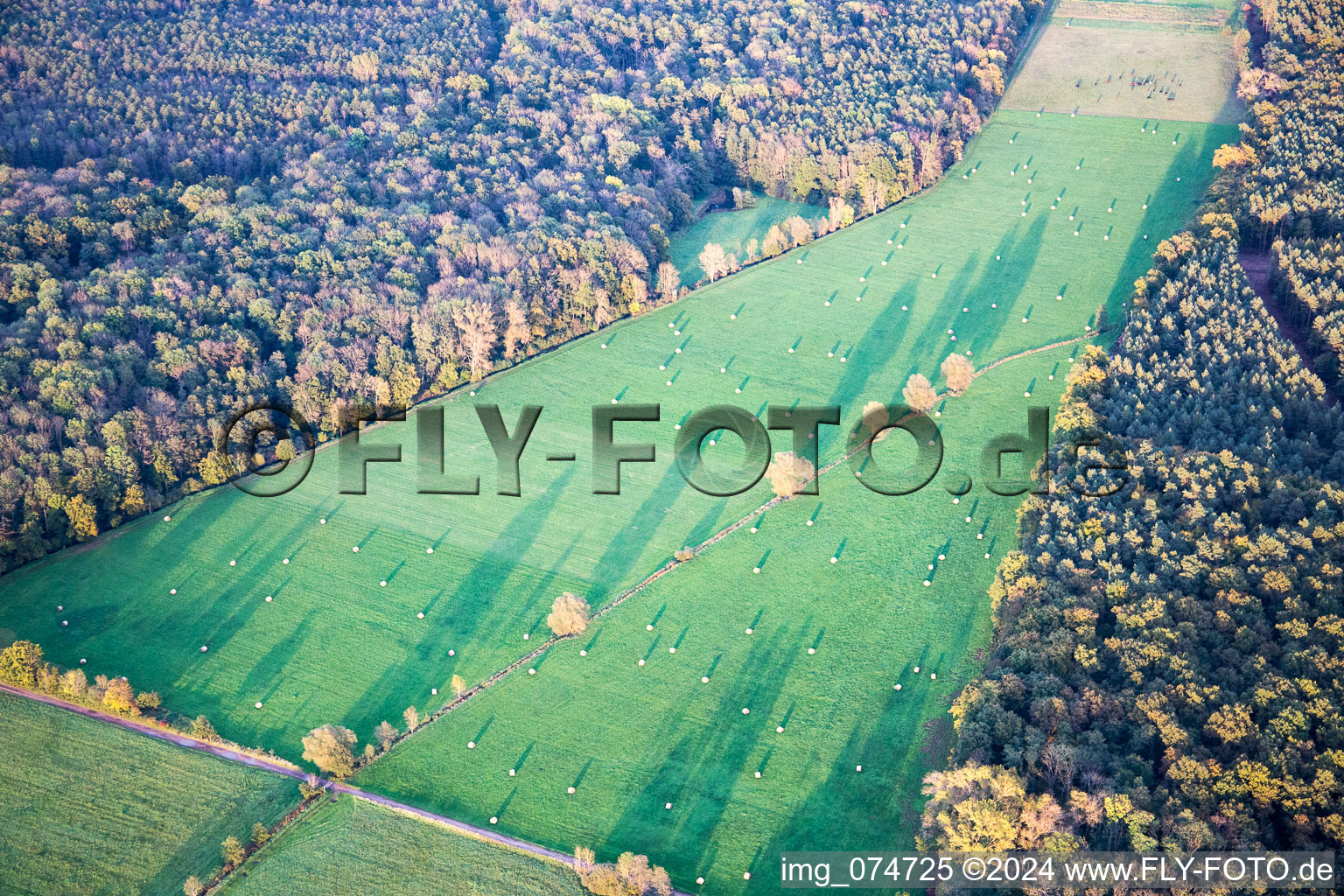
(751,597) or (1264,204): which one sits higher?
(1264,204)

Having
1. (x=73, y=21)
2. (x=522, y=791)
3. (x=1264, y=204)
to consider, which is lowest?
(x=522, y=791)

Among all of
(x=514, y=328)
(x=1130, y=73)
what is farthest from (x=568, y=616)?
(x=1130, y=73)

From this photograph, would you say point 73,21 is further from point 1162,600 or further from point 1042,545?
point 1162,600

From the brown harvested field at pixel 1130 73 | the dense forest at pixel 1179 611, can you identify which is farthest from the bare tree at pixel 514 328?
the brown harvested field at pixel 1130 73

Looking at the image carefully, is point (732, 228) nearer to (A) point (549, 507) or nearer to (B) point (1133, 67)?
(A) point (549, 507)

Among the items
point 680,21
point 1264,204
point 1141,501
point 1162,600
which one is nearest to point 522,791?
point 1162,600

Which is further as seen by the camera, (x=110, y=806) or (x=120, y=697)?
(x=120, y=697)

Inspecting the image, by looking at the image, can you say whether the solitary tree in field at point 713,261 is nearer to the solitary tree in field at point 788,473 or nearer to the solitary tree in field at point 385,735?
the solitary tree in field at point 788,473

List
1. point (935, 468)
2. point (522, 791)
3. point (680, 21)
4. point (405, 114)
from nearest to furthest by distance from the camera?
point (522, 791) → point (935, 468) → point (405, 114) → point (680, 21)
